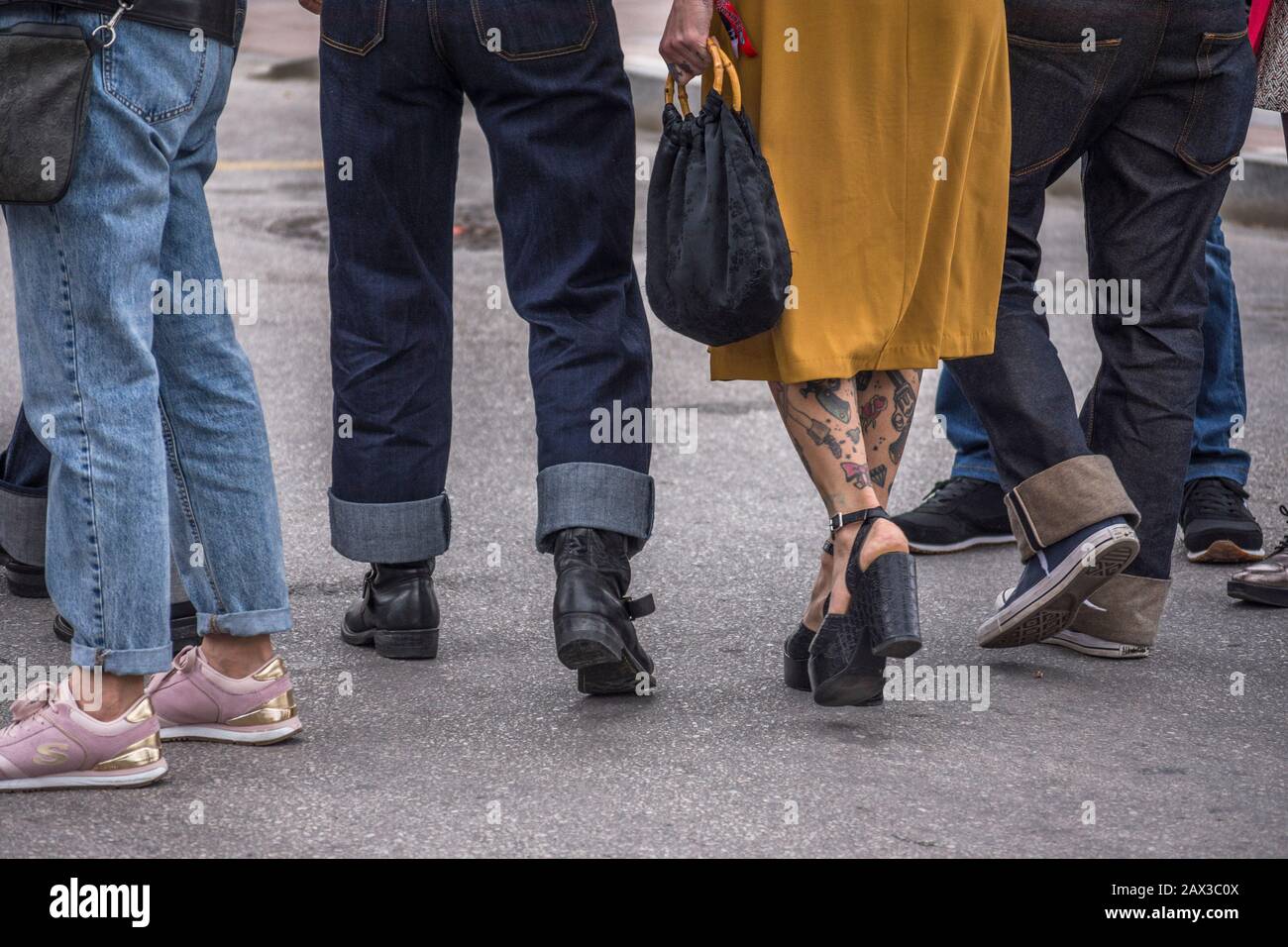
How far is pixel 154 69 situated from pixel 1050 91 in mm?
1638

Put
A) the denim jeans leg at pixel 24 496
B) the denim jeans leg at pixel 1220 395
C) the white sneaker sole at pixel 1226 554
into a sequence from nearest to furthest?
the denim jeans leg at pixel 24 496 → the white sneaker sole at pixel 1226 554 → the denim jeans leg at pixel 1220 395

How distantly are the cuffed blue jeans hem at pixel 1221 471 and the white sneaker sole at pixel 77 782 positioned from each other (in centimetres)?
268

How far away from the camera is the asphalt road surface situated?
8.67 ft

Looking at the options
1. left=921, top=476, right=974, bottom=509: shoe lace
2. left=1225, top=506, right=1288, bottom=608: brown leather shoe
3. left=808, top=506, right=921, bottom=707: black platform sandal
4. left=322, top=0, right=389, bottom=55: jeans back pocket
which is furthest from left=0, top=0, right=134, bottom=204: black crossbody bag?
left=1225, top=506, right=1288, bottom=608: brown leather shoe

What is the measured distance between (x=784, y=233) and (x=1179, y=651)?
4.16 feet

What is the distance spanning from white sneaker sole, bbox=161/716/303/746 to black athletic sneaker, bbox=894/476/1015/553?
1.70 meters

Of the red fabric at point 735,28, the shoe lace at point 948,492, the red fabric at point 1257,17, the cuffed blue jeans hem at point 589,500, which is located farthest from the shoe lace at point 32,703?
the red fabric at point 1257,17

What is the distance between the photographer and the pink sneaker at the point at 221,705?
117 inches

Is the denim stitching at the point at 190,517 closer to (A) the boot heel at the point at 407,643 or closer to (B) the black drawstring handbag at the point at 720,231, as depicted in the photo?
(A) the boot heel at the point at 407,643

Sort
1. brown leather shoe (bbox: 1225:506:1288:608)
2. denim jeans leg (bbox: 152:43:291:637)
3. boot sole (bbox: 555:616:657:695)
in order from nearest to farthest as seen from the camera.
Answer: denim jeans leg (bbox: 152:43:291:637), boot sole (bbox: 555:616:657:695), brown leather shoe (bbox: 1225:506:1288:608)

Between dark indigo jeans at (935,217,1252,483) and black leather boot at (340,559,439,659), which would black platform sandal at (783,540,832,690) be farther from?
dark indigo jeans at (935,217,1252,483)

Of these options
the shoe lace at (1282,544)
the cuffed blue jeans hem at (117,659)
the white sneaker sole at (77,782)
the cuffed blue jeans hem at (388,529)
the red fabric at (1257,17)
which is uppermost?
the red fabric at (1257,17)

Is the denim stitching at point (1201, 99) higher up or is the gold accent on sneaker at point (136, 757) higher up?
the denim stitching at point (1201, 99)

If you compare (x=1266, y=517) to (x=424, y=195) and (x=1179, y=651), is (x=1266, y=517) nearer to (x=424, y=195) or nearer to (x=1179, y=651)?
(x=1179, y=651)
